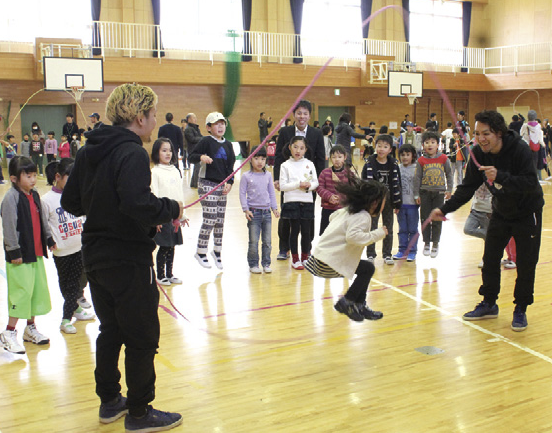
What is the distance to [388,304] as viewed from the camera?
5.54 metres

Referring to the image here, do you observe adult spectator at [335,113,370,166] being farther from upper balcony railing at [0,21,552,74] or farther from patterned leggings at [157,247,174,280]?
upper balcony railing at [0,21,552,74]

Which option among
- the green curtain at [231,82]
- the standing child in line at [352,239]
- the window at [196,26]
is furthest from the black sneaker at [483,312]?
the window at [196,26]

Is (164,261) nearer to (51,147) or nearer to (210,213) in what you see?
(210,213)

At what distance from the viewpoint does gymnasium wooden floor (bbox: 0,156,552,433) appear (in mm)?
3338

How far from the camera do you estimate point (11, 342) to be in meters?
4.34

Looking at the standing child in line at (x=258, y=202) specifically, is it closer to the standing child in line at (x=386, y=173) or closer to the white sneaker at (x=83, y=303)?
the standing child in line at (x=386, y=173)

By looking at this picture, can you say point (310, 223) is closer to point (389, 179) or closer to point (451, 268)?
point (389, 179)

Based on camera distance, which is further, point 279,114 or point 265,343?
point 279,114

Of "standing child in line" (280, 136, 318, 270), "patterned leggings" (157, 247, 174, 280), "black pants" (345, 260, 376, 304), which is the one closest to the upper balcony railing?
"standing child in line" (280, 136, 318, 270)

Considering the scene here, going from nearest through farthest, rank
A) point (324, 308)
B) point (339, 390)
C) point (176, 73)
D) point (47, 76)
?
point (339, 390) → point (324, 308) → point (47, 76) → point (176, 73)

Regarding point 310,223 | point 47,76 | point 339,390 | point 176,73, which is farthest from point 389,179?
point 176,73

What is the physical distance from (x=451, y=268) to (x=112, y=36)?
701 inches

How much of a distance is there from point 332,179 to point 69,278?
320 cm

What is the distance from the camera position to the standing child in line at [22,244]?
4277mm
